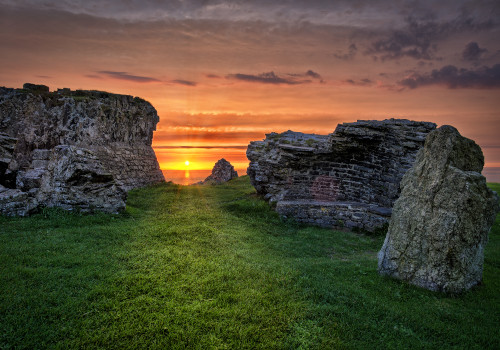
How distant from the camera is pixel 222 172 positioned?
108ft

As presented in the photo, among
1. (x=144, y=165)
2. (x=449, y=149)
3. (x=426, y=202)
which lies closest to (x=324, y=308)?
(x=426, y=202)

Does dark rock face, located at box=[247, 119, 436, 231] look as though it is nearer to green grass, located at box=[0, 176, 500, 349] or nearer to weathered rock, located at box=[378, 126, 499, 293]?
green grass, located at box=[0, 176, 500, 349]

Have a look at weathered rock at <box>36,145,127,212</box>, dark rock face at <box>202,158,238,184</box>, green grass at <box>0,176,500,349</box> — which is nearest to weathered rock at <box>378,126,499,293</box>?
green grass at <box>0,176,500,349</box>

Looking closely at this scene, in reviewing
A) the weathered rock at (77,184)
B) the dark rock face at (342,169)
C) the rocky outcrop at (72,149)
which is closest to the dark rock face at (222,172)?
the rocky outcrop at (72,149)

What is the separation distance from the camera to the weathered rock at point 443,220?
223 inches

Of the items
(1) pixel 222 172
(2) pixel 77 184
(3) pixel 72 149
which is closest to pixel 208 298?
(2) pixel 77 184

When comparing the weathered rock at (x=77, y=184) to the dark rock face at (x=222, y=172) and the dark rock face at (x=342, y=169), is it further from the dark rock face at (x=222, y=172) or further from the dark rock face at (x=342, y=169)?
the dark rock face at (x=222, y=172)

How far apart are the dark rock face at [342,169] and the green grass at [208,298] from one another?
4.02 m

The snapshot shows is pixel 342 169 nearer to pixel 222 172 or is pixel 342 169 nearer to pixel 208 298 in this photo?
pixel 208 298

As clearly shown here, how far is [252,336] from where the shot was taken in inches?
165

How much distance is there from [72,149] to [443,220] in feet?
43.0

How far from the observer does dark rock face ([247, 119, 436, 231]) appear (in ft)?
41.9

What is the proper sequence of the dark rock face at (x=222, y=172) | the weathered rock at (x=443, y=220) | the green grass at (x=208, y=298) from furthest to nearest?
1. the dark rock face at (x=222, y=172)
2. the weathered rock at (x=443, y=220)
3. the green grass at (x=208, y=298)

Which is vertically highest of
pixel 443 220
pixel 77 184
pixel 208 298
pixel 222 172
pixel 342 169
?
pixel 342 169
